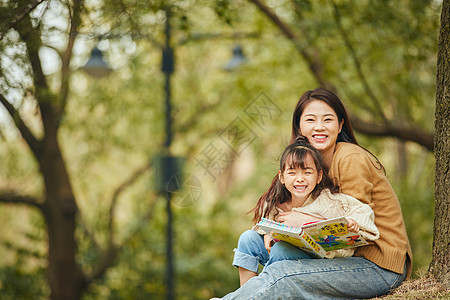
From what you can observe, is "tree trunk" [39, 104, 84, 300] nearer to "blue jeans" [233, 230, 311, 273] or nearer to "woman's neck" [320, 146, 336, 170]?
"blue jeans" [233, 230, 311, 273]

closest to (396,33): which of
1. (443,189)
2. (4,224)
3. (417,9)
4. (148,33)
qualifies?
(417,9)

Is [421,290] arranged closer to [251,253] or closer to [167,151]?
[251,253]

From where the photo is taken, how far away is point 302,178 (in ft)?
9.35

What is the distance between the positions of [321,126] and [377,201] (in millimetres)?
478

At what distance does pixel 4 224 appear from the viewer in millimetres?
10688

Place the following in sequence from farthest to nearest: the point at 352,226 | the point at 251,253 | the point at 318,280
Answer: the point at 251,253 < the point at 318,280 < the point at 352,226

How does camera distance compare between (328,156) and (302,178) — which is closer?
(302,178)

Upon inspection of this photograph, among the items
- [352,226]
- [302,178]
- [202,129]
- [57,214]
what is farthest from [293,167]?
[202,129]

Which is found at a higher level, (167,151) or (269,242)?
(167,151)

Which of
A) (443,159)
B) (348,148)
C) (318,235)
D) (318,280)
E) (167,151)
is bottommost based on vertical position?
(318,280)

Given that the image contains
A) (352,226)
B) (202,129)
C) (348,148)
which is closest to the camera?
(352,226)

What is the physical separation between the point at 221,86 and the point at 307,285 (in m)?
7.58

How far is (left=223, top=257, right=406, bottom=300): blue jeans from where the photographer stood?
2.72m

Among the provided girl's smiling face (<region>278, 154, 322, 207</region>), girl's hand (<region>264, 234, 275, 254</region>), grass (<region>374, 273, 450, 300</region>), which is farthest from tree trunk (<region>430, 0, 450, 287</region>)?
girl's hand (<region>264, 234, 275, 254</region>)
